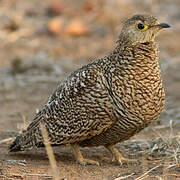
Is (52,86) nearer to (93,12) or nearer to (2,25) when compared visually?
(2,25)

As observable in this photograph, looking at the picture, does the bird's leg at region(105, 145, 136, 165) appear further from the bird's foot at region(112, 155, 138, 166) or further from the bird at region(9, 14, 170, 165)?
the bird at region(9, 14, 170, 165)

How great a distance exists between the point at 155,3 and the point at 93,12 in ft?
6.54

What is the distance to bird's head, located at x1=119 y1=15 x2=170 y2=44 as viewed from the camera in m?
5.12

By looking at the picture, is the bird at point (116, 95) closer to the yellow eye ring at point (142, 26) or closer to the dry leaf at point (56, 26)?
the yellow eye ring at point (142, 26)

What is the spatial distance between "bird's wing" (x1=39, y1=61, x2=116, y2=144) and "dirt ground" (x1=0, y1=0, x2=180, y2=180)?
38 cm

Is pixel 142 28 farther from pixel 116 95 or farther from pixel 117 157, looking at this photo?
pixel 117 157

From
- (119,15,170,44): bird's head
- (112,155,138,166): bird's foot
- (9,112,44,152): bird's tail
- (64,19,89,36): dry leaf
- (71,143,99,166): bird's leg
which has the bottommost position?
(112,155,138,166): bird's foot

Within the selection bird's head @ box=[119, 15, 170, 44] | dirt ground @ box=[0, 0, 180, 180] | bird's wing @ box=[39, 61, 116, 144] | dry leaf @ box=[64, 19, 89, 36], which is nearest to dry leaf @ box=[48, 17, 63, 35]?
dirt ground @ box=[0, 0, 180, 180]

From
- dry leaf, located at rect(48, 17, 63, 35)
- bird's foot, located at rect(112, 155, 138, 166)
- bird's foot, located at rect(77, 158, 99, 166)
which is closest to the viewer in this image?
bird's foot, located at rect(77, 158, 99, 166)

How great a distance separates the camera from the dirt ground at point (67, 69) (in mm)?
5148

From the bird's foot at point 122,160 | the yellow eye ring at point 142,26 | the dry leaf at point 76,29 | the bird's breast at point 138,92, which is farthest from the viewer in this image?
the dry leaf at point 76,29

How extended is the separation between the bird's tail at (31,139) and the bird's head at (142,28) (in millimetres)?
1359

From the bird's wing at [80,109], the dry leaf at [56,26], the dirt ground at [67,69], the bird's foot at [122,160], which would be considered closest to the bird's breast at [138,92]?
the bird's wing at [80,109]

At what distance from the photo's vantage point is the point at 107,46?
41.0 ft
